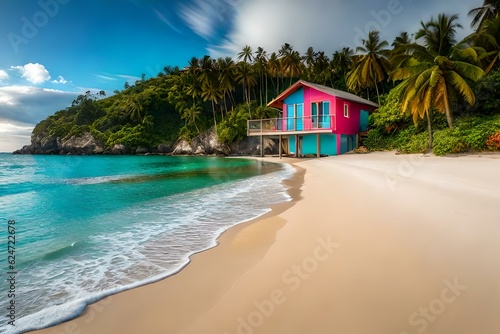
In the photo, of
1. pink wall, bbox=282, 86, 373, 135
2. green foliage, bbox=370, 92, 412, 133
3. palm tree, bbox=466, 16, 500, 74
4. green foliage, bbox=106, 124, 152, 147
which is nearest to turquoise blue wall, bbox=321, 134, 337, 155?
pink wall, bbox=282, 86, 373, 135

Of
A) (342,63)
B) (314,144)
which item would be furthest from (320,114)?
(342,63)

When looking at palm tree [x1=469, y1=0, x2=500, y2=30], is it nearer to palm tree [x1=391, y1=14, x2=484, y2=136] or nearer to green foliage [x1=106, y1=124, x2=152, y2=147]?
palm tree [x1=391, y1=14, x2=484, y2=136]

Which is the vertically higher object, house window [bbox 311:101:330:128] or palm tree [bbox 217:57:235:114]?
palm tree [bbox 217:57:235:114]

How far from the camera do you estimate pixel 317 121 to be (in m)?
26.1

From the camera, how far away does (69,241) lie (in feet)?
18.3

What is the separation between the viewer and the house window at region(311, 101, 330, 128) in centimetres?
2571

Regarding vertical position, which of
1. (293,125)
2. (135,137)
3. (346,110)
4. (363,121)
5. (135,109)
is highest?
(135,109)

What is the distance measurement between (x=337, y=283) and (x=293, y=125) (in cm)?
2523

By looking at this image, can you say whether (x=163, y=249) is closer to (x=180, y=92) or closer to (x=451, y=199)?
(x=451, y=199)

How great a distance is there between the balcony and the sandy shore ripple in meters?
20.7

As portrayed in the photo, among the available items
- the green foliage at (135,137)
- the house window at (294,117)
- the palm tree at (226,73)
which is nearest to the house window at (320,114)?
the house window at (294,117)

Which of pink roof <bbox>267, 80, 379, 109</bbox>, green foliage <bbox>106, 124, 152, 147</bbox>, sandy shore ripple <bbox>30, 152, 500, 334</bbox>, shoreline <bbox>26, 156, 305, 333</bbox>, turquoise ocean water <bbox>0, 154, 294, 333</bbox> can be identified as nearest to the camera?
sandy shore ripple <bbox>30, 152, 500, 334</bbox>

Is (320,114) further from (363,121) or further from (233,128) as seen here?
(233,128)

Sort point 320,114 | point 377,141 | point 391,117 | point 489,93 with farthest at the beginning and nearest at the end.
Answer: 1. point 320,114
2. point 377,141
3. point 391,117
4. point 489,93
